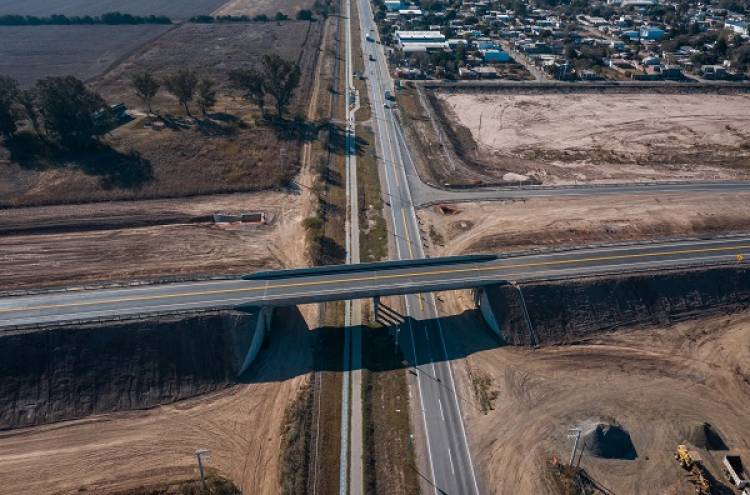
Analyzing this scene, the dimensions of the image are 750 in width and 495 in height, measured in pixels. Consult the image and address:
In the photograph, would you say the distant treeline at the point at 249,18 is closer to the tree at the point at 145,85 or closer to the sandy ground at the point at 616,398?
the tree at the point at 145,85

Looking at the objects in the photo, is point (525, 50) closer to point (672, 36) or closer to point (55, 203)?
point (672, 36)

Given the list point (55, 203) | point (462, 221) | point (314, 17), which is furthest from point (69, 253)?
point (314, 17)

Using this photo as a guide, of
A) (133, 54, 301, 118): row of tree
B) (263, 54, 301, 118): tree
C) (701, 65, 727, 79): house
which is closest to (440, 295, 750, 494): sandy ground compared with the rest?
(263, 54, 301, 118): tree

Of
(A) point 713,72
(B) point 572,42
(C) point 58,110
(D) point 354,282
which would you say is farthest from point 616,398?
(B) point 572,42

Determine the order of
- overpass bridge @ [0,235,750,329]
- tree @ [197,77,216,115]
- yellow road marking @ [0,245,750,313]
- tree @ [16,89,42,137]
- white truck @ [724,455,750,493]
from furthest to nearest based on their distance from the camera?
tree @ [197,77,216,115] → tree @ [16,89,42,137] → yellow road marking @ [0,245,750,313] → overpass bridge @ [0,235,750,329] → white truck @ [724,455,750,493]

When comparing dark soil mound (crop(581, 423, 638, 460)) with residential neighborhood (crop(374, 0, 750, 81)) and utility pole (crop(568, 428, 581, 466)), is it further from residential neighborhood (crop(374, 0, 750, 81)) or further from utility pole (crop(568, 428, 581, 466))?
residential neighborhood (crop(374, 0, 750, 81))

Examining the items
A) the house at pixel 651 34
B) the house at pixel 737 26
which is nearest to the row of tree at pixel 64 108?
the house at pixel 651 34
